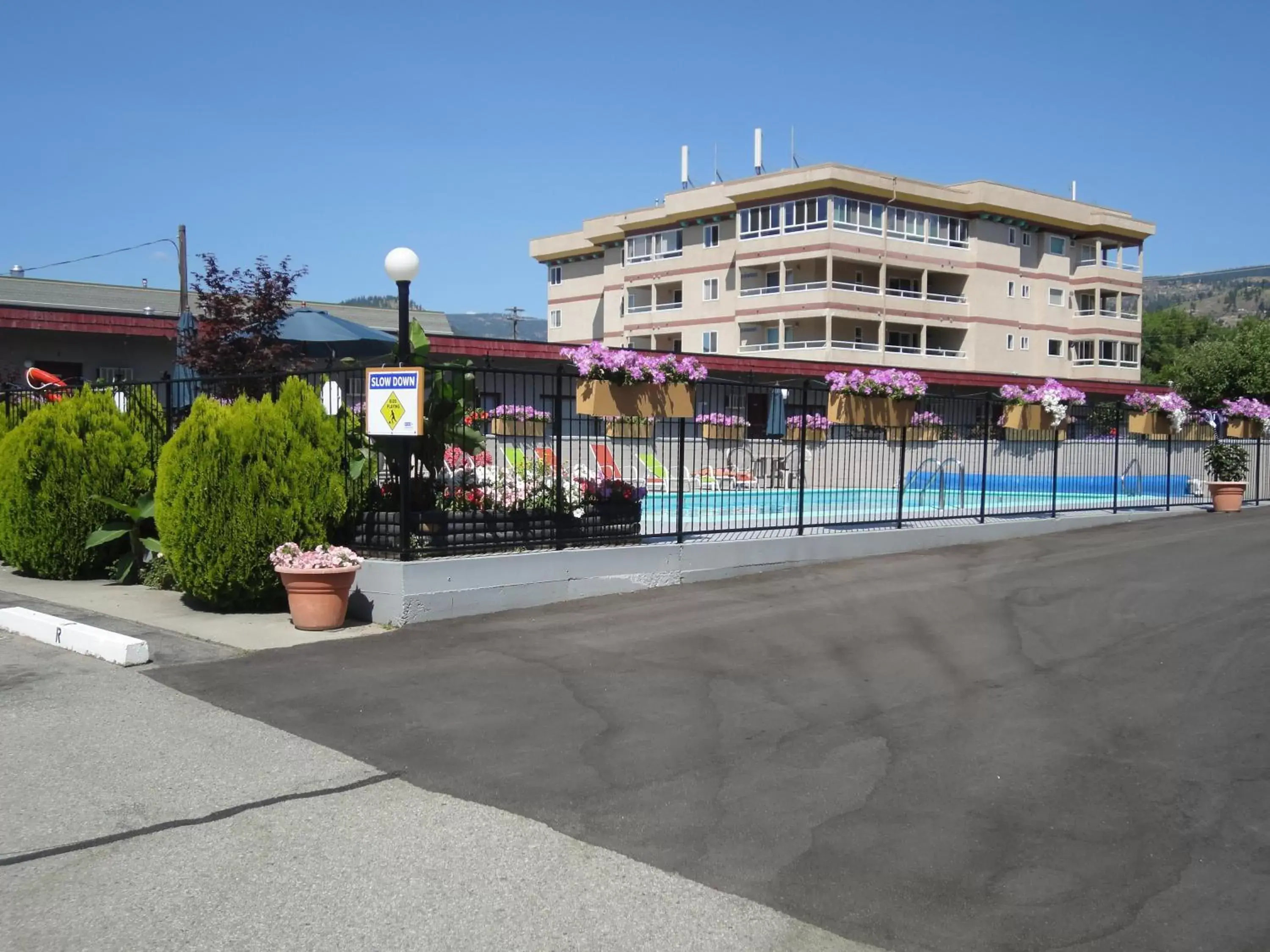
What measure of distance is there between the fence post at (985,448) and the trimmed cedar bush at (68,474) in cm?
1148

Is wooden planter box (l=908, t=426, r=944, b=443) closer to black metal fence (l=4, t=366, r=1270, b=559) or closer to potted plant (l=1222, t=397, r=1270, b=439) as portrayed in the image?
black metal fence (l=4, t=366, r=1270, b=559)

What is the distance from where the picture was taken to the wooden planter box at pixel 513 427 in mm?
11453

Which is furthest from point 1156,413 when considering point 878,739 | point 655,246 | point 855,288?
point 655,246

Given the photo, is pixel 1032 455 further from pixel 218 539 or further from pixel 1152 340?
pixel 1152 340

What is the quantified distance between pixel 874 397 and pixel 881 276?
44.4 m

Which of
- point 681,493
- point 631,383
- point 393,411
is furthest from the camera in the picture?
point 631,383

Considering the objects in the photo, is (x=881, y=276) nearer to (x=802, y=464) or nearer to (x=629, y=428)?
(x=802, y=464)

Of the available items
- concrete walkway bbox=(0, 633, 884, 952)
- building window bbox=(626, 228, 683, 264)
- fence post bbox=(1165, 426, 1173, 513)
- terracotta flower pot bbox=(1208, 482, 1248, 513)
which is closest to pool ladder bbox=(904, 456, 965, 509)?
fence post bbox=(1165, 426, 1173, 513)

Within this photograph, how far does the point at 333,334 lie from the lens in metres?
17.1

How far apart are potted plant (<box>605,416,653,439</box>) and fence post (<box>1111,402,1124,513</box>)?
398 inches

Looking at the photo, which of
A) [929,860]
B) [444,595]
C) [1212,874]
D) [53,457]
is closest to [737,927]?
[929,860]

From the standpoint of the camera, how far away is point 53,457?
1252 centimetres

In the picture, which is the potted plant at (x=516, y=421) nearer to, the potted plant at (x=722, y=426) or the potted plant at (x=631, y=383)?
Result: the potted plant at (x=631, y=383)

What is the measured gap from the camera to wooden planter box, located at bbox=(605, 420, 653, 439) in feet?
41.3
